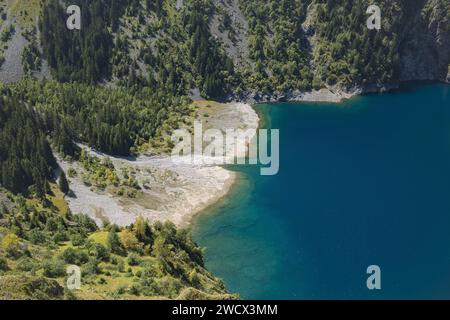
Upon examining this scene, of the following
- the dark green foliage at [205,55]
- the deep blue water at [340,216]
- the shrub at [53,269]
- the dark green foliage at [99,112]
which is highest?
the dark green foliage at [205,55]

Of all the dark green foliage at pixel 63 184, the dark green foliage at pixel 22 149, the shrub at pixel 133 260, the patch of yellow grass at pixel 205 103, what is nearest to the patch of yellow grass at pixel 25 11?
the dark green foliage at pixel 22 149

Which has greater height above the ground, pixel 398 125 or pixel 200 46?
pixel 200 46

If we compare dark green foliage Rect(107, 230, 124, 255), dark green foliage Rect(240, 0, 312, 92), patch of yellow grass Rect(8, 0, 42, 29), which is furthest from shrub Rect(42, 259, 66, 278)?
patch of yellow grass Rect(8, 0, 42, 29)

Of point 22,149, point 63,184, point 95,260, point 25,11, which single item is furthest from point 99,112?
point 95,260

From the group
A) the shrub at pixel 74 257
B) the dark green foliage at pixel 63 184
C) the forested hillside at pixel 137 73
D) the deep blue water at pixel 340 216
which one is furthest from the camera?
the dark green foliage at pixel 63 184

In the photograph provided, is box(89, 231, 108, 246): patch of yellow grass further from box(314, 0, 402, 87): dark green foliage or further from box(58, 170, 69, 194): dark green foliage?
box(314, 0, 402, 87): dark green foliage

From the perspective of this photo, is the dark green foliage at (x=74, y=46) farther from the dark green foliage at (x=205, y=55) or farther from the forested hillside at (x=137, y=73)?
the dark green foliage at (x=205, y=55)

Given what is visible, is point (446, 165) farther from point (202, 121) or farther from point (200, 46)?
point (200, 46)

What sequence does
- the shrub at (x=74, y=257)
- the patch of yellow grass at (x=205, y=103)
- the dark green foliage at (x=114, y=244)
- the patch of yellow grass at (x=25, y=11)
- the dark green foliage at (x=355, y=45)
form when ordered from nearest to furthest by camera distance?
the shrub at (x=74, y=257), the dark green foliage at (x=114, y=244), the patch of yellow grass at (x=205, y=103), the patch of yellow grass at (x=25, y=11), the dark green foliage at (x=355, y=45)
